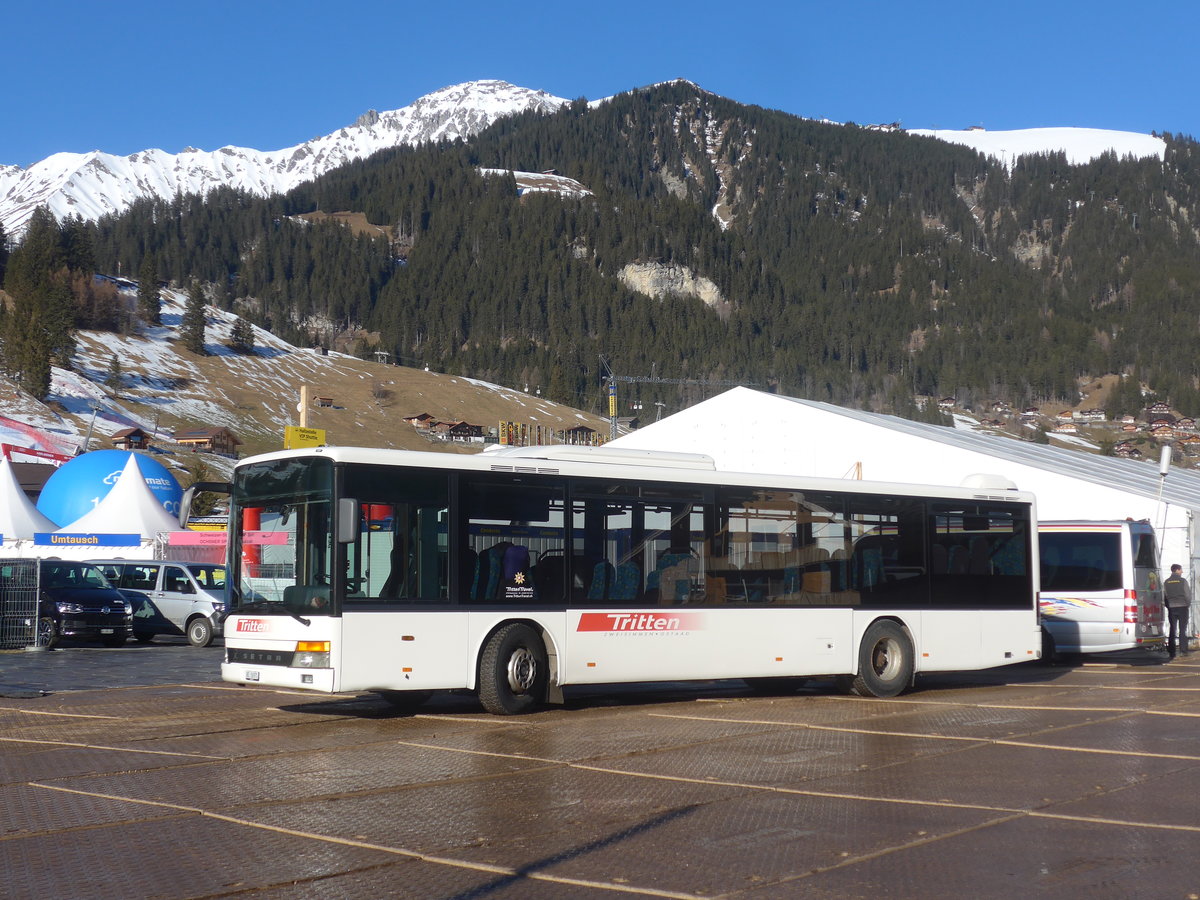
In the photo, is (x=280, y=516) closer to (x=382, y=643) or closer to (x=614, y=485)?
(x=382, y=643)

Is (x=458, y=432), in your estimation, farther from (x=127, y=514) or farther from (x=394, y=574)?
(x=394, y=574)

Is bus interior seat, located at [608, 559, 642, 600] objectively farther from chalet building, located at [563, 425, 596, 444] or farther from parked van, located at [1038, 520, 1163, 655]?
chalet building, located at [563, 425, 596, 444]

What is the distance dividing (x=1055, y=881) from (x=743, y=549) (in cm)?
904

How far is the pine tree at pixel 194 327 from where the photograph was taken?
152750mm

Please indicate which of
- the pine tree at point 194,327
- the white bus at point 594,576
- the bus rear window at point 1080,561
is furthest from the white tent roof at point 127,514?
the pine tree at point 194,327

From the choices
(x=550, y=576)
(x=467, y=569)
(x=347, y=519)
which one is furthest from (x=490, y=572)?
(x=347, y=519)

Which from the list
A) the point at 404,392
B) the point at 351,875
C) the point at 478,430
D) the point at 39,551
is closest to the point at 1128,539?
the point at 351,875

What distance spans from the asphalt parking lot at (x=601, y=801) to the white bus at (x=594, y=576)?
723 mm

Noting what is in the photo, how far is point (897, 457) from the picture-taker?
101 ft

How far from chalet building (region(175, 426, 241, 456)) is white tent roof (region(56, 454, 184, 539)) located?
69946mm

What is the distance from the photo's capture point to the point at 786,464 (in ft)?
106

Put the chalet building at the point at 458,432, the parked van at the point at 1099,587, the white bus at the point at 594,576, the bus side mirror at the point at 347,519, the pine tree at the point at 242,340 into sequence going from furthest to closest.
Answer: the pine tree at the point at 242,340 → the chalet building at the point at 458,432 → the parked van at the point at 1099,587 → the white bus at the point at 594,576 → the bus side mirror at the point at 347,519

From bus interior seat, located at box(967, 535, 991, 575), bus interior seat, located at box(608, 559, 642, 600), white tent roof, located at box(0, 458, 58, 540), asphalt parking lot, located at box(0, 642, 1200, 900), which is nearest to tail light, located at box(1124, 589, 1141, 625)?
bus interior seat, located at box(967, 535, 991, 575)

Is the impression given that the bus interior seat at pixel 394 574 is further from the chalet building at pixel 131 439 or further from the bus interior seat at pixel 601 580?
the chalet building at pixel 131 439
